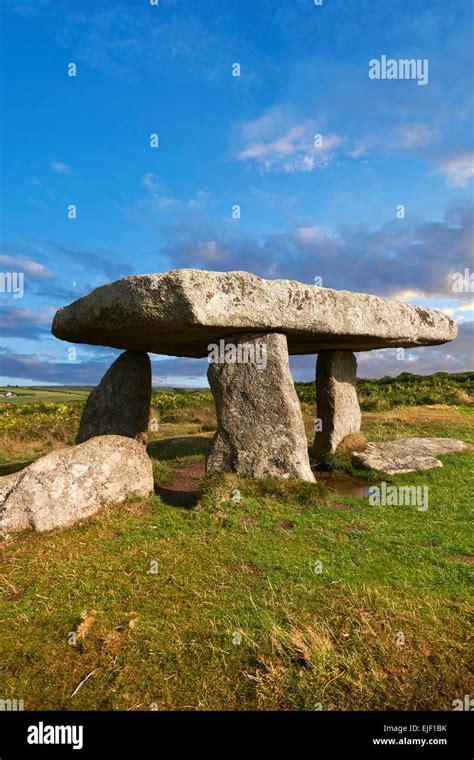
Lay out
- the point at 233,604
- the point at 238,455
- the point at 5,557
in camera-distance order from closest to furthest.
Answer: the point at 233,604
the point at 5,557
the point at 238,455

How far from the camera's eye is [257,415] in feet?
28.7

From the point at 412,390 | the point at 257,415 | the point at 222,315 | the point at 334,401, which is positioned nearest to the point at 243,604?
the point at 257,415

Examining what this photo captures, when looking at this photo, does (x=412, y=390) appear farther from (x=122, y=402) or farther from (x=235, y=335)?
(x=235, y=335)

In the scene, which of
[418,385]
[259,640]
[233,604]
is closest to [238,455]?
[233,604]

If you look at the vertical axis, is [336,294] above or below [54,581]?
above

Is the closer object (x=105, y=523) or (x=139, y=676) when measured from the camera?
(x=139, y=676)

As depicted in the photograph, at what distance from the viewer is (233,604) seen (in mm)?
4688

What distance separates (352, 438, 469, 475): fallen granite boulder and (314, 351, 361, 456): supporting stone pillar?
726 mm

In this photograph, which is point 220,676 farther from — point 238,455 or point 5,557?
point 238,455

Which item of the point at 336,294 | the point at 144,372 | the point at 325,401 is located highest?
the point at 336,294

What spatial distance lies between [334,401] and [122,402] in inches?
195

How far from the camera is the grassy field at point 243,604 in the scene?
3.66 m

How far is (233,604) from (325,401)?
7658 millimetres

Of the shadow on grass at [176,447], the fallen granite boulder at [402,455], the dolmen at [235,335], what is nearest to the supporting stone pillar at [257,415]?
the dolmen at [235,335]
